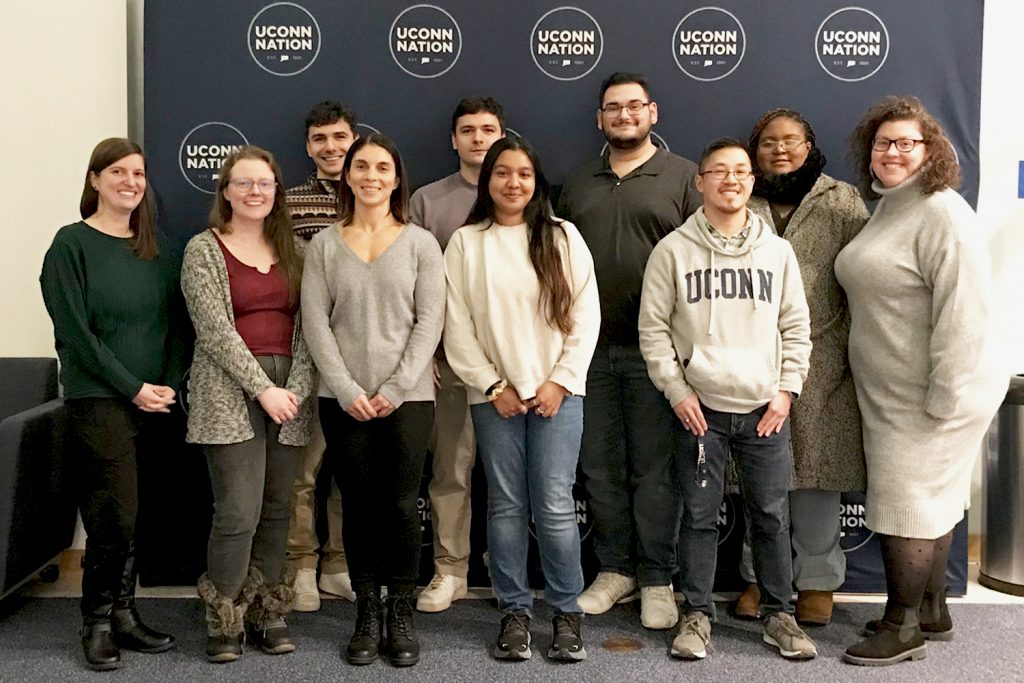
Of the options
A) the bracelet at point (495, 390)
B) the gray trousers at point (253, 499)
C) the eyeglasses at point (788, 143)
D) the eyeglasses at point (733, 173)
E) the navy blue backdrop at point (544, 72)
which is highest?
the navy blue backdrop at point (544, 72)

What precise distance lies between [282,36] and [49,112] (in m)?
0.99

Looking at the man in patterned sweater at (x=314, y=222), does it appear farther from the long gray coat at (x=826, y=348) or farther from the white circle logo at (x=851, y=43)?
the white circle logo at (x=851, y=43)

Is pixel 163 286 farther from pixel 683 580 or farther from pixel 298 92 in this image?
pixel 683 580

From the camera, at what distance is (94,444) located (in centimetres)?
260

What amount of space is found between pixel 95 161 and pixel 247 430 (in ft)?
3.05

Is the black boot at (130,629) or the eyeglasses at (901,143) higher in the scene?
the eyeglasses at (901,143)

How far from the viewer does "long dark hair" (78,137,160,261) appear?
Answer: 2646 mm

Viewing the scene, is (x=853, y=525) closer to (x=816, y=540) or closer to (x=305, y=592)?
(x=816, y=540)

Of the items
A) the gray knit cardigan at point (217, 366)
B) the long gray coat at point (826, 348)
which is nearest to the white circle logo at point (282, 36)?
the gray knit cardigan at point (217, 366)

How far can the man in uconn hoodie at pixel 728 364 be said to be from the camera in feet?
8.77

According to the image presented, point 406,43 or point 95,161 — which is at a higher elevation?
point 406,43

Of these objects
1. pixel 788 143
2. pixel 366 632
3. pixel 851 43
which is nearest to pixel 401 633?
pixel 366 632

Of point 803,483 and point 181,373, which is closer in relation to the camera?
point 181,373

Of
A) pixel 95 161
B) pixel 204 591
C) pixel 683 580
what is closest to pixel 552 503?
pixel 683 580
